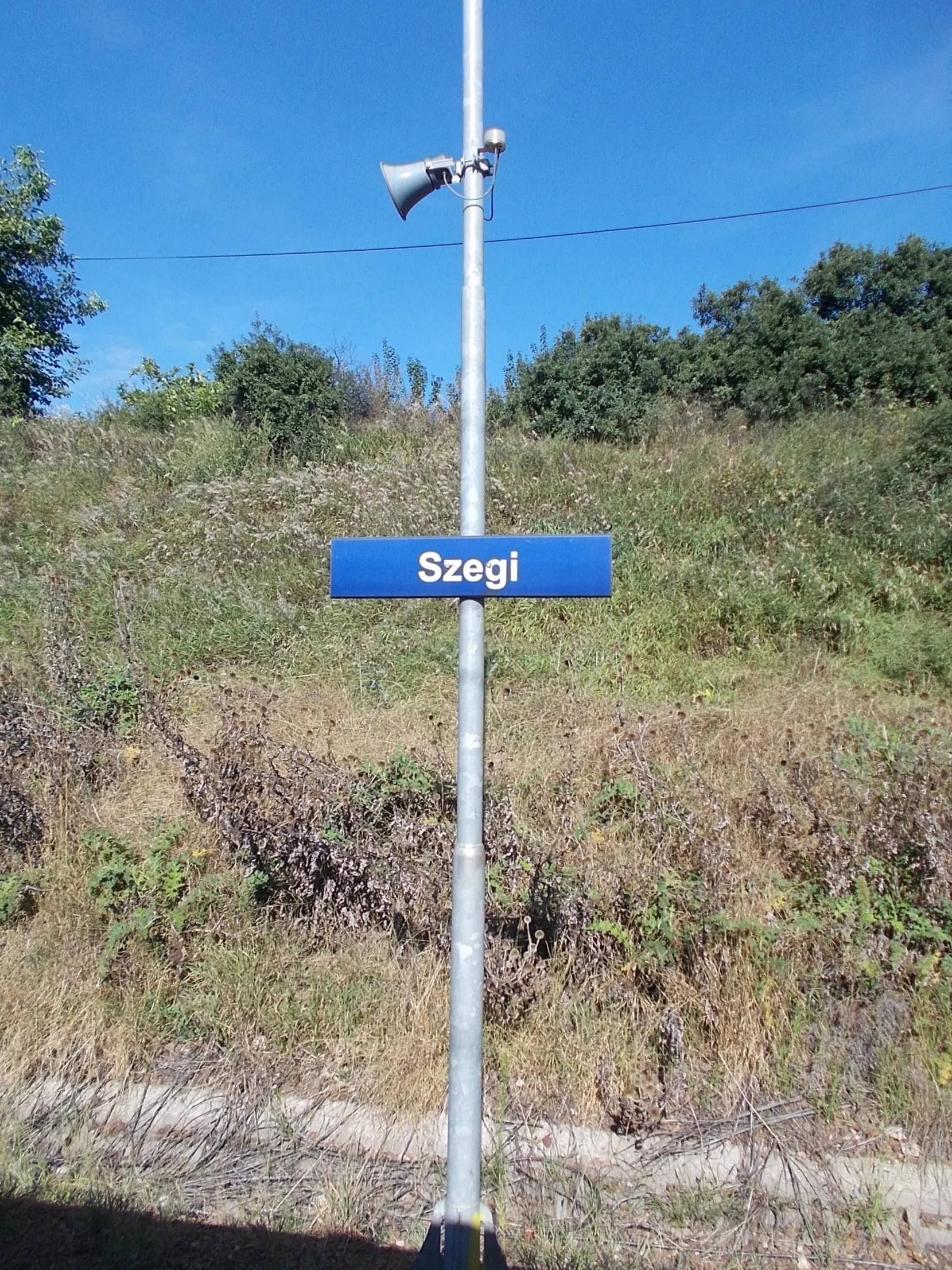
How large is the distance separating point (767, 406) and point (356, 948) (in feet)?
29.2

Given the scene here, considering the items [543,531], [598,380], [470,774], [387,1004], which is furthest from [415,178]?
[598,380]

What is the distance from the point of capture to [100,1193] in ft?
6.91

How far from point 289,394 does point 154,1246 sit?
8891 millimetres

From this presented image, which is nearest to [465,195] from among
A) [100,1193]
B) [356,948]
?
[356,948]

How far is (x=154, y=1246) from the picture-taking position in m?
1.96

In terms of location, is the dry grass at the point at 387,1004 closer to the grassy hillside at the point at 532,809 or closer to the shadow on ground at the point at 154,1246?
the grassy hillside at the point at 532,809

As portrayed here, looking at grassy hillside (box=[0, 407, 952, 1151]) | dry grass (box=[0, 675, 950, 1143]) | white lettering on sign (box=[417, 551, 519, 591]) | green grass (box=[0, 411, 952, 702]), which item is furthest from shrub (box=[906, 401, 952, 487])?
white lettering on sign (box=[417, 551, 519, 591])

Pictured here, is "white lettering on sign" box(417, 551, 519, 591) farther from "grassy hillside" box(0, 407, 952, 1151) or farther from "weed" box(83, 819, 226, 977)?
"weed" box(83, 819, 226, 977)

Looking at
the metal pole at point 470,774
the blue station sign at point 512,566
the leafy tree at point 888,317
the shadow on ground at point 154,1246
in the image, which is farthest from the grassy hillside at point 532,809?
the leafy tree at point 888,317

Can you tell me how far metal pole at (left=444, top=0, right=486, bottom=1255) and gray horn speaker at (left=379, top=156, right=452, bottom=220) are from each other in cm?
7

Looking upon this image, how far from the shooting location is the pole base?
5.02 ft

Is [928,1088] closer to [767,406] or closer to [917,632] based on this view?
[917,632]

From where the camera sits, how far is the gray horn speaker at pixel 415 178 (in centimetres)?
168

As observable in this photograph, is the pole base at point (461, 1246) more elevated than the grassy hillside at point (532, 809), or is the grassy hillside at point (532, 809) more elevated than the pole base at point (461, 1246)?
the grassy hillside at point (532, 809)
